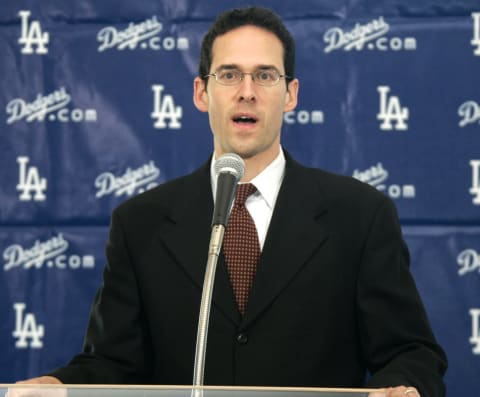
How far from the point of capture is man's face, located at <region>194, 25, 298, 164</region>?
1.64 metres

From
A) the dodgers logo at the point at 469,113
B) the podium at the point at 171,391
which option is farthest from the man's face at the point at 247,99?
the dodgers logo at the point at 469,113

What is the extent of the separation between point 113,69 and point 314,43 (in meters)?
0.70

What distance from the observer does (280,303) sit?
1577mm

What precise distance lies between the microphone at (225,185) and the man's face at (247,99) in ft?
→ 1.37

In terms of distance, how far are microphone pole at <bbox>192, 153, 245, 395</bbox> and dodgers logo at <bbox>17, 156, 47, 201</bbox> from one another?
1677mm

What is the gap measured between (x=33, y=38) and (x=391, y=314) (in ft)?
6.01

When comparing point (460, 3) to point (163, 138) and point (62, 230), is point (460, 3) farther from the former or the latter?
point (62, 230)

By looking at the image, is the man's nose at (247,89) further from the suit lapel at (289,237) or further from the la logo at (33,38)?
the la logo at (33,38)

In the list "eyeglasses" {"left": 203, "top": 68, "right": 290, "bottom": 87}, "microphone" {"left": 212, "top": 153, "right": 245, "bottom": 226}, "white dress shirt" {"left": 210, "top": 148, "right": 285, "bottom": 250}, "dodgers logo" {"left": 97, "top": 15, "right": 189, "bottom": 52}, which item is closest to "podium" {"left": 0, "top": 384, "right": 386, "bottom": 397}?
"microphone" {"left": 212, "top": 153, "right": 245, "bottom": 226}

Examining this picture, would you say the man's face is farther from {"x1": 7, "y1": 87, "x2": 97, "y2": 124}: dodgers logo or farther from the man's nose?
{"x1": 7, "y1": 87, "x2": 97, "y2": 124}: dodgers logo

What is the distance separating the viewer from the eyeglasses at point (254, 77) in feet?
5.46

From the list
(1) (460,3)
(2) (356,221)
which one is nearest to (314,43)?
(1) (460,3)

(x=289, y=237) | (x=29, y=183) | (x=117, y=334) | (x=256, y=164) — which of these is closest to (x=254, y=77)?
(x=256, y=164)

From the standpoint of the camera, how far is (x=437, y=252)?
2662 millimetres
